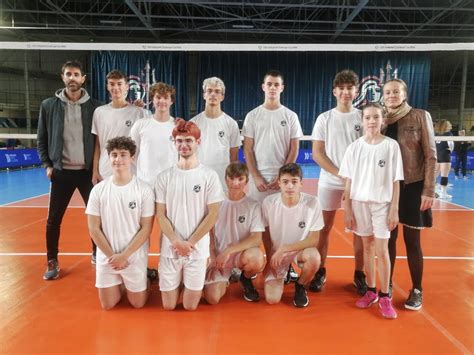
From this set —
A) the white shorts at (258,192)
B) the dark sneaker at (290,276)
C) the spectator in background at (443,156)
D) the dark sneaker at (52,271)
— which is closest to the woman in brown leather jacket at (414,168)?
the dark sneaker at (290,276)

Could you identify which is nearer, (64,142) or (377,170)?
(377,170)

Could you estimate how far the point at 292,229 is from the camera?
10.4 ft

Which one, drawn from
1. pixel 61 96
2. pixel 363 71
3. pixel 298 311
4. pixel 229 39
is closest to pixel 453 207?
pixel 298 311

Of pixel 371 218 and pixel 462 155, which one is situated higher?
pixel 462 155

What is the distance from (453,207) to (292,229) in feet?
17.3

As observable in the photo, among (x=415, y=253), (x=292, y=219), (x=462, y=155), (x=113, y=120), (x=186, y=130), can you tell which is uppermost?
(x=113, y=120)

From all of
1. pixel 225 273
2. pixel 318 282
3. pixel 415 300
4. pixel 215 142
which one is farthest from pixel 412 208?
pixel 215 142

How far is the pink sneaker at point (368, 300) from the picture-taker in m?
2.99

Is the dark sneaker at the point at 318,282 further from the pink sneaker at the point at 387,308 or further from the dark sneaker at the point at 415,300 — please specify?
the dark sneaker at the point at 415,300

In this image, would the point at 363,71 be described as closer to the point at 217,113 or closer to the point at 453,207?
the point at 453,207

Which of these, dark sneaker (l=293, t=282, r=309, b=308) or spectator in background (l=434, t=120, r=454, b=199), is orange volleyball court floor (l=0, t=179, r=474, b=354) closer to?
dark sneaker (l=293, t=282, r=309, b=308)

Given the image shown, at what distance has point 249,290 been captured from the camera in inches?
125

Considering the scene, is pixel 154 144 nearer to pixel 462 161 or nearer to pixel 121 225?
→ pixel 121 225

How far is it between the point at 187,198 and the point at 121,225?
54 centimetres
